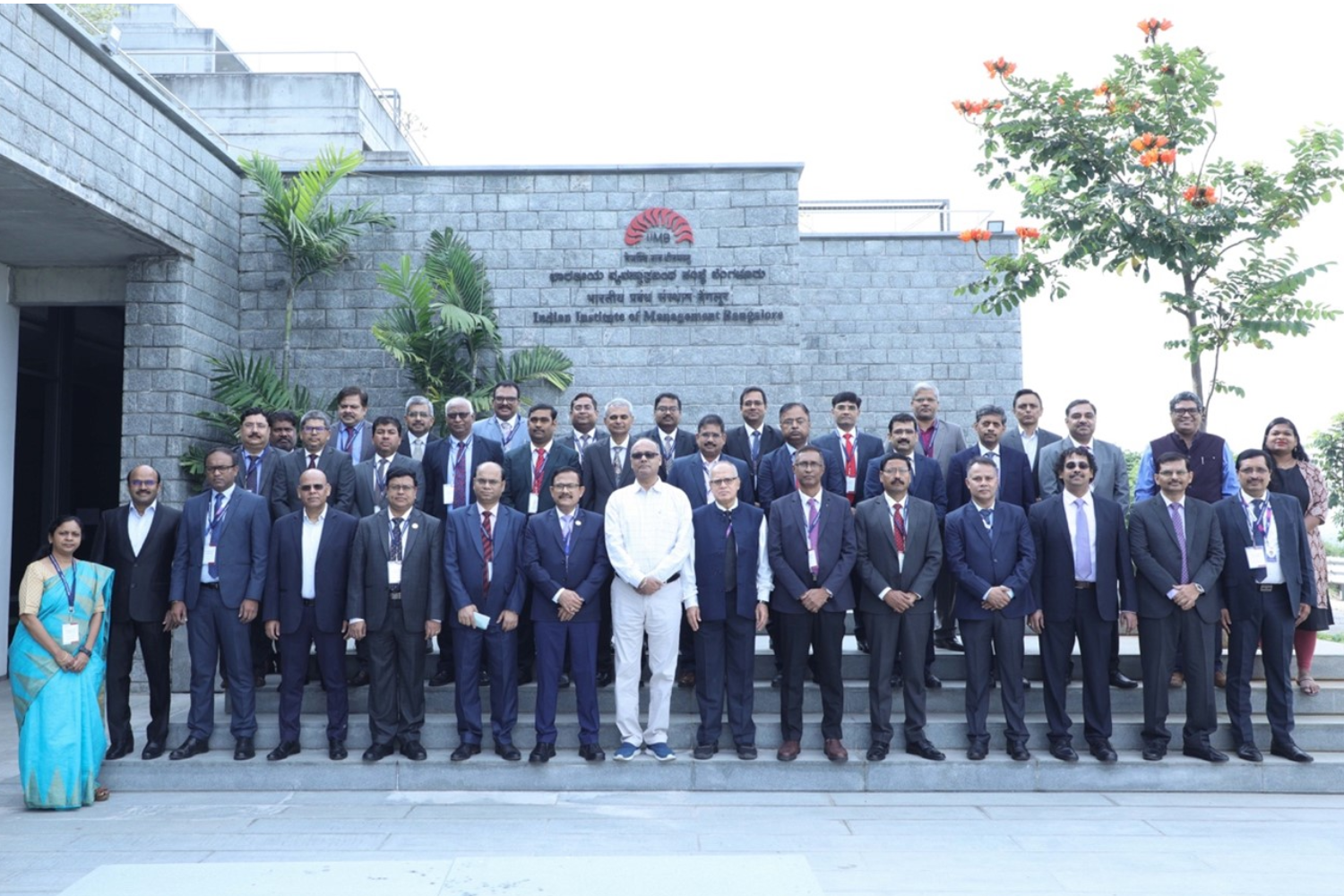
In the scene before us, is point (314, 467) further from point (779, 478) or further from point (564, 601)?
point (779, 478)

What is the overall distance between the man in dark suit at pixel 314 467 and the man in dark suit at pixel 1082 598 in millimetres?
4130

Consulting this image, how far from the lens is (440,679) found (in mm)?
7012

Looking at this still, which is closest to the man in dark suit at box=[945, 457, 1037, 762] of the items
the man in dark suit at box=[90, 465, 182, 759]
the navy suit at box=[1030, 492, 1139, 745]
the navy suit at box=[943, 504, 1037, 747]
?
the navy suit at box=[943, 504, 1037, 747]

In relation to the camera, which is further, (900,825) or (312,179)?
(312,179)

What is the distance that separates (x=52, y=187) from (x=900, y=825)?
672 centimetres

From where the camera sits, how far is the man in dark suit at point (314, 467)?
22.7 feet

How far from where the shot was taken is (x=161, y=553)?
21.3 feet

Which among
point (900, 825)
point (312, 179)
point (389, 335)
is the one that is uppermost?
point (312, 179)

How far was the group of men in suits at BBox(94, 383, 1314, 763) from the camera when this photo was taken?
6293 millimetres

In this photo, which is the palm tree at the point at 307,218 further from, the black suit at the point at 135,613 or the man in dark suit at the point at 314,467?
the black suit at the point at 135,613

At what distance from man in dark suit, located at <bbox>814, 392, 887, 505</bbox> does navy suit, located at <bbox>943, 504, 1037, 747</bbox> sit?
3.28 feet

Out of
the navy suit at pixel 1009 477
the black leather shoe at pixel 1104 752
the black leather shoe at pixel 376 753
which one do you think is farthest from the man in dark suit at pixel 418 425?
the black leather shoe at pixel 1104 752

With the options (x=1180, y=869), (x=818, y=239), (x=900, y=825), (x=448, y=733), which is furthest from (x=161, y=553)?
(x=818, y=239)

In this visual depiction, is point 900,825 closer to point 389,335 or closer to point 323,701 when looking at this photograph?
point 323,701
